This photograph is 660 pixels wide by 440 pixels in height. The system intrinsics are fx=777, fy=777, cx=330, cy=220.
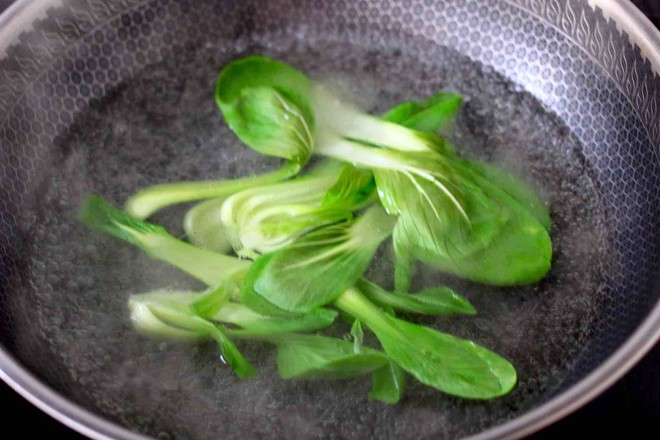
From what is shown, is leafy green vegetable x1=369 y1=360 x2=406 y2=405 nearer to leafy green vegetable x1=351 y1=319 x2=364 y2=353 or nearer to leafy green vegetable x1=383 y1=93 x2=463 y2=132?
leafy green vegetable x1=351 y1=319 x2=364 y2=353

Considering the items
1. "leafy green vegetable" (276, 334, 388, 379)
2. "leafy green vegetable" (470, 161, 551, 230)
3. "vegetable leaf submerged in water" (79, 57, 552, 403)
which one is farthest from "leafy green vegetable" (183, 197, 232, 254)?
"leafy green vegetable" (470, 161, 551, 230)

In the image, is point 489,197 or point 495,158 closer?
point 489,197

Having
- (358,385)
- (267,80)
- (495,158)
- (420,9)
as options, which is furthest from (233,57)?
(358,385)

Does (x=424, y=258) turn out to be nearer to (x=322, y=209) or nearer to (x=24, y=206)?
(x=322, y=209)

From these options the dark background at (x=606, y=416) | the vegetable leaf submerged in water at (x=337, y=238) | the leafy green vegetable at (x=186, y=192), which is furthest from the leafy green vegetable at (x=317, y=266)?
the dark background at (x=606, y=416)

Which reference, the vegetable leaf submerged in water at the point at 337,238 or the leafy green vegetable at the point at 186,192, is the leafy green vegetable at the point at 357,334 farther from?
the leafy green vegetable at the point at 186,192
